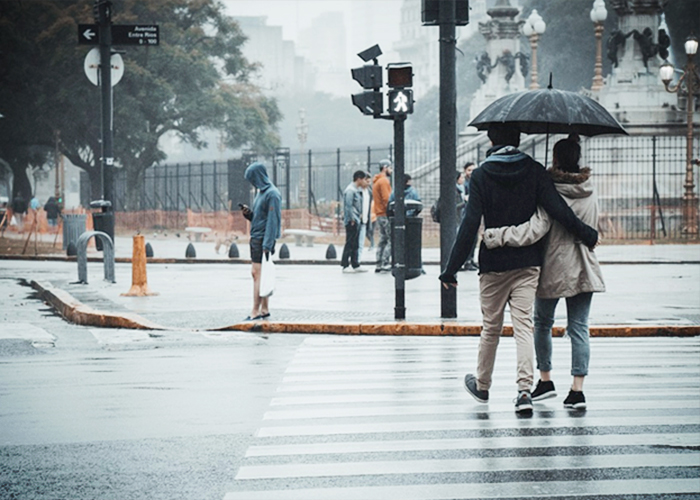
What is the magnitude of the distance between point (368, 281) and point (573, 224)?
1242 cm

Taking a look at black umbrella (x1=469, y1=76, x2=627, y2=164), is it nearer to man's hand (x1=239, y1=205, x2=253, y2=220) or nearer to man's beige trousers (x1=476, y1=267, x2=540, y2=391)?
man's beige trousers (x1=476, y1=267, x2=540, y2=391)

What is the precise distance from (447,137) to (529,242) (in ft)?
19.1

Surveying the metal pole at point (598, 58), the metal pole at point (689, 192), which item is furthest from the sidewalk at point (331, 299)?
the metal pole at point (598, 58)

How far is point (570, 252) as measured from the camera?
8.38m

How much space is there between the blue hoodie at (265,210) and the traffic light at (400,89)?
62.0 inches

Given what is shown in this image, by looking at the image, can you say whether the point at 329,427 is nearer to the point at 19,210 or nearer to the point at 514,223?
the point at 514,223

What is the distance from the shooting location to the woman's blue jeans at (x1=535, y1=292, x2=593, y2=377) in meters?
8.49

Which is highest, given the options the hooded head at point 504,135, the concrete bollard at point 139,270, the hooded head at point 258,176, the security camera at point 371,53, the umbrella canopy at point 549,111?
the security camera at point 371,53

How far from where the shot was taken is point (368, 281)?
67.5ft

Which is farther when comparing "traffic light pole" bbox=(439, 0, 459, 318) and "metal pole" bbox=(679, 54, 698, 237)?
"metal pole" bbox=(679, 54, 698, 237)

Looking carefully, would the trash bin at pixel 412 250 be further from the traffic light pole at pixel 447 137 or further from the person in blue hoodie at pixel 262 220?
the person in blue hoodie at pixel 262 220

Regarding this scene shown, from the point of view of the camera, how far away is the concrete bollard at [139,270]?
17.2m

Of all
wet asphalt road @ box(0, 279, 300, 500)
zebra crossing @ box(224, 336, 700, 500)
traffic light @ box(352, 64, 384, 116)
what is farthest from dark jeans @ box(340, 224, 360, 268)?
zebra crossing @ box(224, 336, 700, 500)

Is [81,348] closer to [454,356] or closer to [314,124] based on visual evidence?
[454,356]
